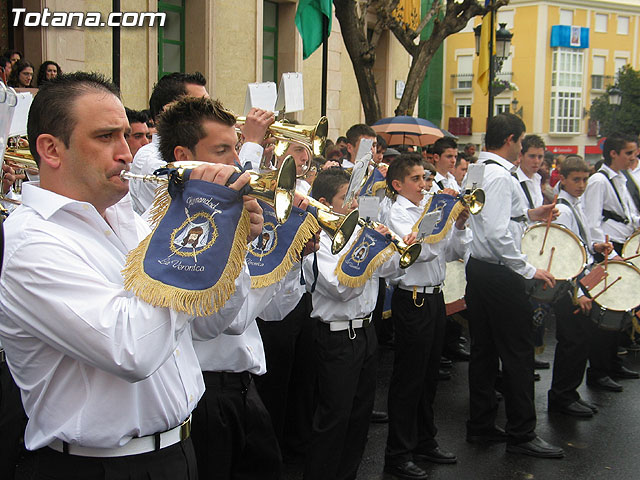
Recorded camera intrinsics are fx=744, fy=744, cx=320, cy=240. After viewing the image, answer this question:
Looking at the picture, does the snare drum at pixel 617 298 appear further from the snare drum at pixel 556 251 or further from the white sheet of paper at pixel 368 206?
the white sheet of paper at pixel 368 206

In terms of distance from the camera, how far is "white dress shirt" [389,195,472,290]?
208 inches

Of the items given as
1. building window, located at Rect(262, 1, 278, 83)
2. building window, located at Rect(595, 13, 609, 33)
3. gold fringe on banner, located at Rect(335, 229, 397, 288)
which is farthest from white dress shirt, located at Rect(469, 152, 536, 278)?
building window, located at Rect(595, 13, 609, 33)

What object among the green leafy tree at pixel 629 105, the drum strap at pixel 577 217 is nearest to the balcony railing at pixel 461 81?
the green leafy tree at pixel 629 105

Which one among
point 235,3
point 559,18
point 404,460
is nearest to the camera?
point 404,460

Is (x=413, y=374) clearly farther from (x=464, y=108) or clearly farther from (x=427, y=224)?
(x=464, y=108)

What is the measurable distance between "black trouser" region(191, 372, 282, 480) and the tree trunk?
971 cm

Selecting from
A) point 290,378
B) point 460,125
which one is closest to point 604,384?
point 290,378

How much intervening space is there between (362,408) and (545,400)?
2.95 metres

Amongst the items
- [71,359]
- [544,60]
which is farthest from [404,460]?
[544,60]

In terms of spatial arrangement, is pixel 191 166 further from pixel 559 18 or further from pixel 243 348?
pixel 559 18

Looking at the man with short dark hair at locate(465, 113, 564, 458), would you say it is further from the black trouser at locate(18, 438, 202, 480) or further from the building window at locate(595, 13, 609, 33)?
the building window at locate(595, 13, 609, 33)

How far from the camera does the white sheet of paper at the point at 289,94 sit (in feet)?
13.6

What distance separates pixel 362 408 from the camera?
444cm

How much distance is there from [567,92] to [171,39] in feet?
136
